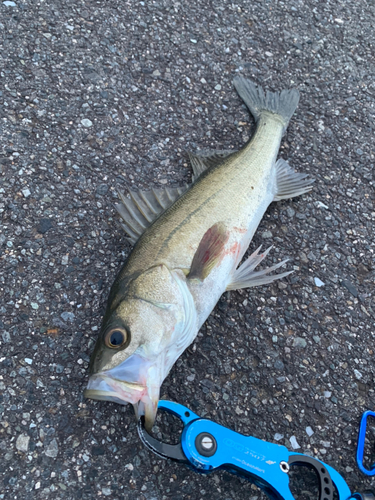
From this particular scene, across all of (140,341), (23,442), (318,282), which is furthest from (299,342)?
(23,442)

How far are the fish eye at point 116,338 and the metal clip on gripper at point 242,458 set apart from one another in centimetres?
42

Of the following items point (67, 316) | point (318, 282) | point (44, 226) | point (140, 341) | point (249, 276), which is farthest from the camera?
point (318, 282)

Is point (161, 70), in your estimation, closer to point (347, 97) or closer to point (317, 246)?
point (347, 97)

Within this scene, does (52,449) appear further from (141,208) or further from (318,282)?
(318,282)

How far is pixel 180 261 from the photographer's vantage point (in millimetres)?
2367

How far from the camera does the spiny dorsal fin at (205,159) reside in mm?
3045

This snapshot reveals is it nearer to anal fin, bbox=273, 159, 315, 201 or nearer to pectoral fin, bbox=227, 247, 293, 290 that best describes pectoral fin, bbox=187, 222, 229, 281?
pectoral fin, bbox=227, 247, 293, 290

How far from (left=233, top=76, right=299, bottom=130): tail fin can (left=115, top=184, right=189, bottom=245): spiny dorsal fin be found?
1280mm

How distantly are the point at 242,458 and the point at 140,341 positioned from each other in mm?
756

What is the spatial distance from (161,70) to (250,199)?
5.36 ft

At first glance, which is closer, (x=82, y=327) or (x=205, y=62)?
(x=82, y=327)

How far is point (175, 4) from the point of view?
4.03m

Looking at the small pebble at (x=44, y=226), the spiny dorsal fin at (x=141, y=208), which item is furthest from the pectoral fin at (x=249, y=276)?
the small pebble at (x=44, y=226)

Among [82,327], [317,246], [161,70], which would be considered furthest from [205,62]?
[82,327]
